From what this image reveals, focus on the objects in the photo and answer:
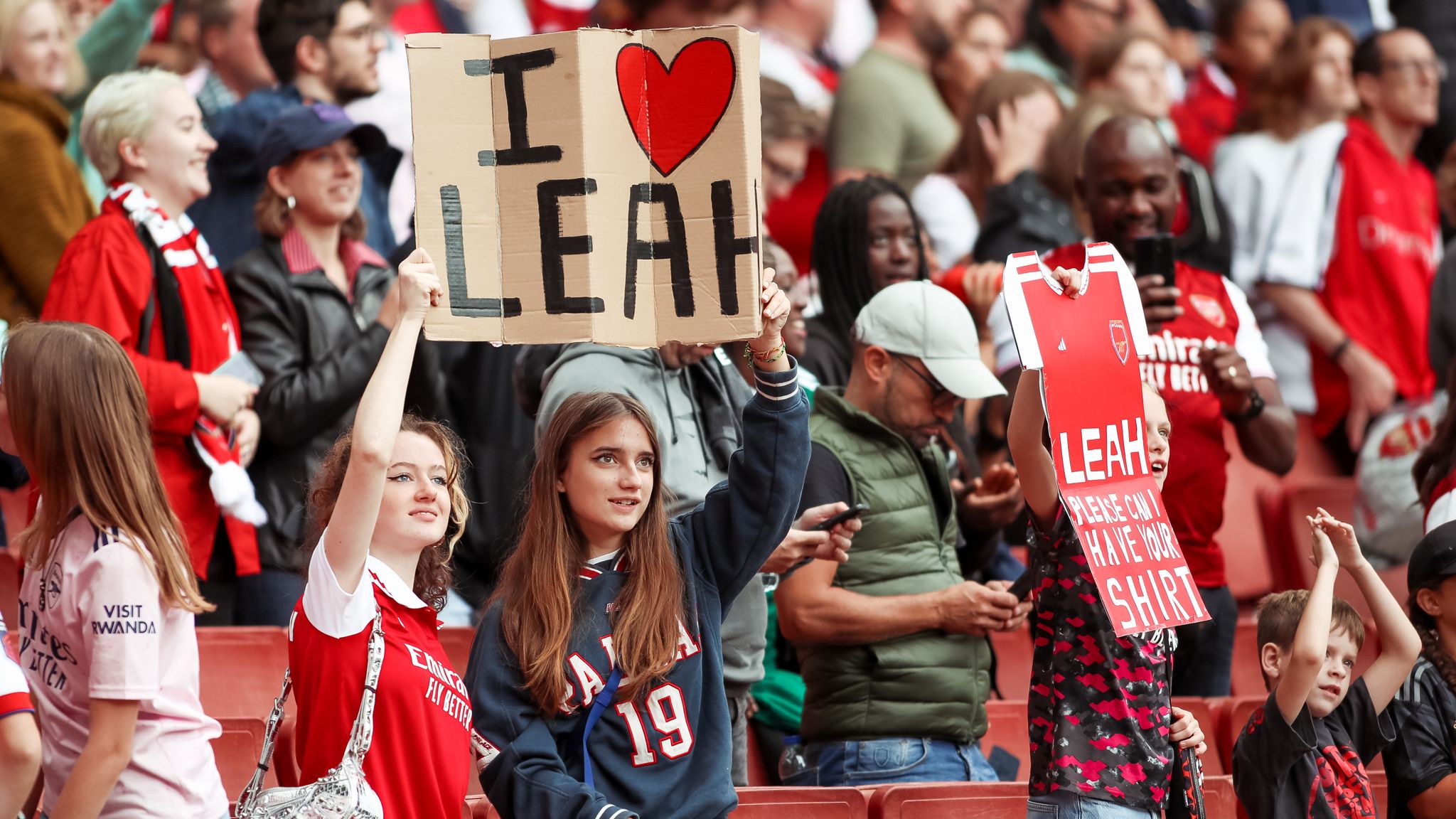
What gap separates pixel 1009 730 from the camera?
207 inches

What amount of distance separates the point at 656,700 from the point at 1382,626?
5.63 ft

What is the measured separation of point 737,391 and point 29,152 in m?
2.56

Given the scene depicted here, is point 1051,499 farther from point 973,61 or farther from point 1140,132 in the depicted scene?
point 973,61

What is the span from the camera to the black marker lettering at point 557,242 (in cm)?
363

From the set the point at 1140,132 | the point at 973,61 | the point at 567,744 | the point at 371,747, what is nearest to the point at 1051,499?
the point at 567,744

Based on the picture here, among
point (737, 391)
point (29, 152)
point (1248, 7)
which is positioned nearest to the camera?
point (737, 391)

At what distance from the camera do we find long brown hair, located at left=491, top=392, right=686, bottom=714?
356 cm

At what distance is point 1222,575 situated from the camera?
18.2 ft

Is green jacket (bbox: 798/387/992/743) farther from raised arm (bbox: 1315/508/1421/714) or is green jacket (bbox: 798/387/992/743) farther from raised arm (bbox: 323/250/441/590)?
raised arm (bbox: 323/250/441/590)

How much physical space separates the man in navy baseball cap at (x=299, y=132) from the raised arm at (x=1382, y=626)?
318 cm

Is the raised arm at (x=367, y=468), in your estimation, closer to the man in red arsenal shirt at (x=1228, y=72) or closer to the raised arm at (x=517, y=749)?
the raised arm at (x=517, y=749)

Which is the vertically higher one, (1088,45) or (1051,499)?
(1088,45)

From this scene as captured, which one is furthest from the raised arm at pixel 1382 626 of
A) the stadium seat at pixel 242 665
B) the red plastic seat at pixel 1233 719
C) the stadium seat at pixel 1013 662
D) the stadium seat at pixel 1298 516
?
the stadium seat at pixel 1298 516

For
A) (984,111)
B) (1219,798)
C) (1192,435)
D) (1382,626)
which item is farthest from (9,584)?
(984,111)
